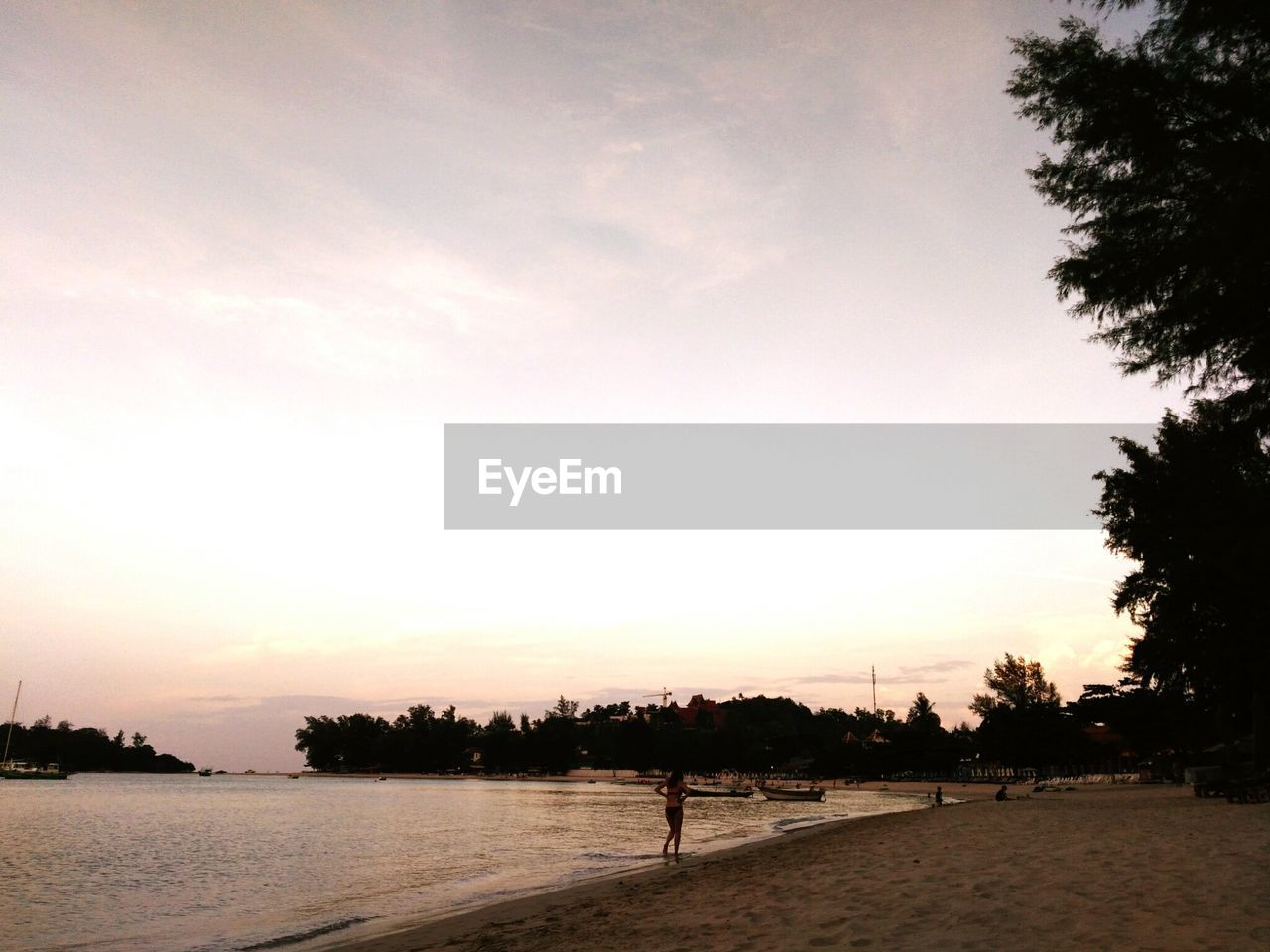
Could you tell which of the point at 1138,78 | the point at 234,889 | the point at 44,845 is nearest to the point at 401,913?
the point at 234,889

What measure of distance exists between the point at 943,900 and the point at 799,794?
72.4 meters

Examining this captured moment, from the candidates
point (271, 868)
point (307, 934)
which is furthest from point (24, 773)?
point (307, 934)

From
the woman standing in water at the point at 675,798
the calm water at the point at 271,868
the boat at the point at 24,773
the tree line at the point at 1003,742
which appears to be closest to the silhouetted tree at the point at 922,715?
the tree line at the point at 1003,742

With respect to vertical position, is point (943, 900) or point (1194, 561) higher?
point (1194, 561)

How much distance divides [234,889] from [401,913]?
972 centimetres

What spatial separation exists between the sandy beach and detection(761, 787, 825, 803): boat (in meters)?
56.2

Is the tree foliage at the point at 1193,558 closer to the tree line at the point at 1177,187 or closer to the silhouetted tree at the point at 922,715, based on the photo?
the tree line at the point at 1177,187

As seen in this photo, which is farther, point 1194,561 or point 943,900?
point 1194,561

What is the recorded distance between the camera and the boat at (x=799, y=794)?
75312 mm

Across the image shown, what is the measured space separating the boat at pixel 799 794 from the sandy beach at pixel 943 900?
56.2 m

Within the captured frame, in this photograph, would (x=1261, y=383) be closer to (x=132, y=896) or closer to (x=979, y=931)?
(x=979, y=931)

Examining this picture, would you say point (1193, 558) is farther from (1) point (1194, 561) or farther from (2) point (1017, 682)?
(2) point (1017, 682)

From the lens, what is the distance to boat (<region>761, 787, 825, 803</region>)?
75.3 m

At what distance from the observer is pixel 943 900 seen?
11.6 m
